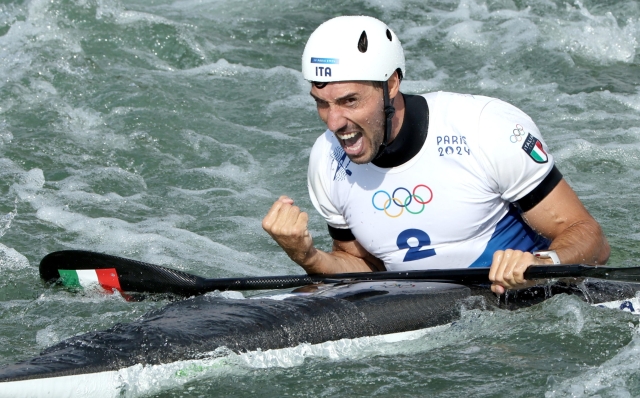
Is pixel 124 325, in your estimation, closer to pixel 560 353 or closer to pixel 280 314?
pixel 280 314

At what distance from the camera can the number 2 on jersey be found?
14.1ft

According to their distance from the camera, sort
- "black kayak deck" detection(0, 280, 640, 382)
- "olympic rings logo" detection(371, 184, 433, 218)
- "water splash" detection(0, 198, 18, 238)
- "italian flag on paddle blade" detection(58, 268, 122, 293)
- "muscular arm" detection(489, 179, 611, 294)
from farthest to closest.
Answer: "water splash" detection(0, 198, 18, 238) → "italian flag on paddle blade" detection(58, 268, 122, 293) → "olympic rings logo" detection(371, 184, 433, 218) → "muscular arm" detection(489, 179, 611, 294) → "black kayak deck" detection(0, 280, 640, 382)

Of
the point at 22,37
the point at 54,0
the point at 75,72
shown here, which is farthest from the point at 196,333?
the point at 54,0

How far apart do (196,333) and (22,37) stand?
6.56 m

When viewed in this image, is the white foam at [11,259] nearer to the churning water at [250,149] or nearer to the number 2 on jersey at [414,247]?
the churning water at [250,149]

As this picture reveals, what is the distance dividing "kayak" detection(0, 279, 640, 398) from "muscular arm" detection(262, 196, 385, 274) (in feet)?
0.46

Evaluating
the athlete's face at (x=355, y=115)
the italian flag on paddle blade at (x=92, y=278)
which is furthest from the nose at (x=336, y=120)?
the italian flag on paddle blade at (x=92, y=278)

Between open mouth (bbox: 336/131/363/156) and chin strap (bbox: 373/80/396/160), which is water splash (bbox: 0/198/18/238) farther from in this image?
chin strap (bbox: 373/80/396/160)

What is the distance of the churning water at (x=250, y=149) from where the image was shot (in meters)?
3.90

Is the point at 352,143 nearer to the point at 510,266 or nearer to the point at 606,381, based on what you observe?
the point at 510,266

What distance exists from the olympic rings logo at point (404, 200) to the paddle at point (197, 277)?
0.89 ft

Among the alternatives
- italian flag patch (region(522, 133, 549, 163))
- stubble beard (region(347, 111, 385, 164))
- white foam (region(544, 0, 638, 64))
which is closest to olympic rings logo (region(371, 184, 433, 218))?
stubble beard (region(347, 111, 385, 164))

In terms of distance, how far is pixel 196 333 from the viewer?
366cm

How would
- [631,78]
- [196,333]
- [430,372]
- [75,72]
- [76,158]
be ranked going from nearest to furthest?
[196,333] → [430,372] → [76,158] → [75,72] → [631,78]
